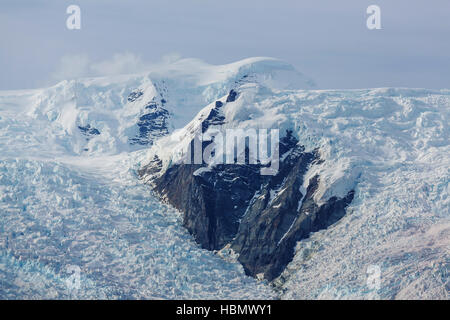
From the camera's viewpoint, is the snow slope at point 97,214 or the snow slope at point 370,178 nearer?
the snow slope at point 370,178

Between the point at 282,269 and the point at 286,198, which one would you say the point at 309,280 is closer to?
the point at 282,269

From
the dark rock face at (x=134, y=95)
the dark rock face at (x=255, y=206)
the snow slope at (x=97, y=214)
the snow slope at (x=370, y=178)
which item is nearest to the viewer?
the snow slope at (x=370, y=178)

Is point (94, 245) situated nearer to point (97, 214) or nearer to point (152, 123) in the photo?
point (97, 214)

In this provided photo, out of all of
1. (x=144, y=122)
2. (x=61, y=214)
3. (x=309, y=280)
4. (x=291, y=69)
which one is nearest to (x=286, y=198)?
(x=309, y=280)

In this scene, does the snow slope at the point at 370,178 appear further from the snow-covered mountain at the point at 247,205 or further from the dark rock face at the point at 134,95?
the dark rock face at the point at 134,95

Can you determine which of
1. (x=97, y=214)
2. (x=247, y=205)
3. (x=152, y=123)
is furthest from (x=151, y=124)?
(x=247, y=205)

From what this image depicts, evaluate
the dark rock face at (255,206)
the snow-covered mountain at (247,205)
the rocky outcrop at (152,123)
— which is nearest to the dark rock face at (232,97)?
the snow-covered mountain at (247,205)

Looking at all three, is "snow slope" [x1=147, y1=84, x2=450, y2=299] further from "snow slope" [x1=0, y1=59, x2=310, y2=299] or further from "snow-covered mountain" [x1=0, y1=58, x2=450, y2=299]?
"snow slope" [x1=0, y1=59, x2=310, y2=299]
